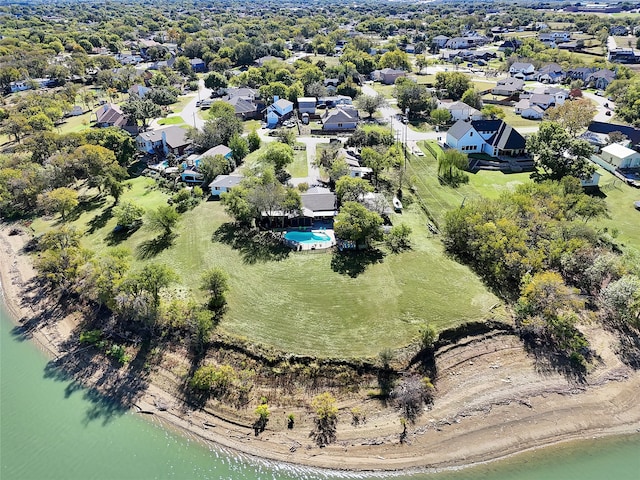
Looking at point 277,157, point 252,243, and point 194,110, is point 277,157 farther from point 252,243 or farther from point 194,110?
point 194,110

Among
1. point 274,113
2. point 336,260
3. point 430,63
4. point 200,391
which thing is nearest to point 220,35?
point 430,63

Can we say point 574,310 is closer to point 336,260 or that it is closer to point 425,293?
point 425,293

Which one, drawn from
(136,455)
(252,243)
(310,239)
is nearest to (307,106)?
(310,239)

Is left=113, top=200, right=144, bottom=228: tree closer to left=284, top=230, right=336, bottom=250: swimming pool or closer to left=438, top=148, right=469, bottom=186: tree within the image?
left=284, top=230, right=336, bottom=250: swimming pool

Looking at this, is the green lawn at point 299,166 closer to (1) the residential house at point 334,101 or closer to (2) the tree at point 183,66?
(1) the residential house at point 334,101

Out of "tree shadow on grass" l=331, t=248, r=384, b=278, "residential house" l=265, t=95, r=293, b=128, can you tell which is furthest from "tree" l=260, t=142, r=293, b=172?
"residential house" l=265, t=95, r=293, b=128
